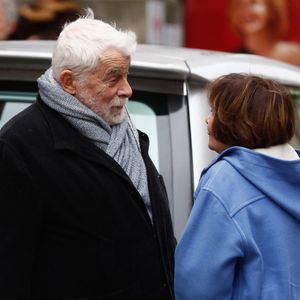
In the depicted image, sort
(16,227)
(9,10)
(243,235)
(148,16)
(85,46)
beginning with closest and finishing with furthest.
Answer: (243,235) → (16,227) → (85,46) → (9,10) → (148,16)

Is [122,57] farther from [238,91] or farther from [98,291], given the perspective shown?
[98,291]

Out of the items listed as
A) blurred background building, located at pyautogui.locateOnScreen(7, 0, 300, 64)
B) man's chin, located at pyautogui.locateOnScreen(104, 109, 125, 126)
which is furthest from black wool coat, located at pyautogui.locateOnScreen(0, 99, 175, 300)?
blurred background building, located at pyautogui.locateOnScreen(7, 0, 300, 64)

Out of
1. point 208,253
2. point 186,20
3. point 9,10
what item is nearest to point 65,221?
point 208,253

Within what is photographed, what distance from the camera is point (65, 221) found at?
261 cm

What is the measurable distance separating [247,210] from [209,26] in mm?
6845

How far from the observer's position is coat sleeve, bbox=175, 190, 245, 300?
236 centimetres

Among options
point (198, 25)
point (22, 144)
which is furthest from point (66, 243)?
point (198, 25)

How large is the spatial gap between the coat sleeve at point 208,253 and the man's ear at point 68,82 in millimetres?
551

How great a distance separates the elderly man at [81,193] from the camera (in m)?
2.59

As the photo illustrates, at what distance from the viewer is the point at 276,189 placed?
2428 mm

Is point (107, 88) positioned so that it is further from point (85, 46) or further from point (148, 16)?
point (148, 16)

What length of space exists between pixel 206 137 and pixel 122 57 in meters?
0.48

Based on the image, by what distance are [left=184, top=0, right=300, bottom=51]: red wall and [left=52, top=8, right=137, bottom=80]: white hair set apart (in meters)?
6.30

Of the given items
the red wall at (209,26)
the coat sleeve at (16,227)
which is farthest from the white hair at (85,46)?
the red wall at (209,26)
